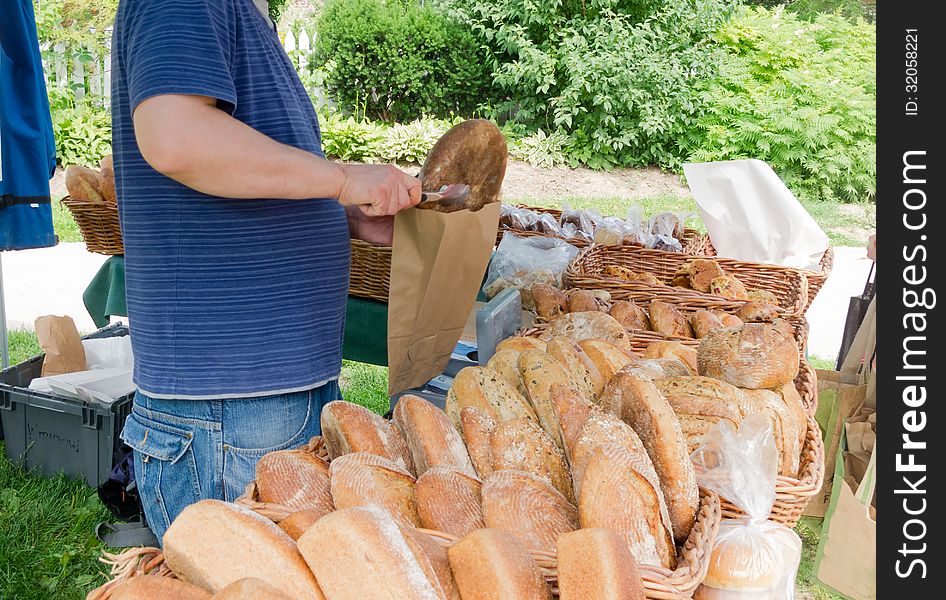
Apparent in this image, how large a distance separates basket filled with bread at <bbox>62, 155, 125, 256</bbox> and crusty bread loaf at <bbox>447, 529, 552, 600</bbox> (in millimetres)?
2635

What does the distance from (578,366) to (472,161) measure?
73 cm

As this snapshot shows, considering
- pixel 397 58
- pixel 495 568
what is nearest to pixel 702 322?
pixel 495 568

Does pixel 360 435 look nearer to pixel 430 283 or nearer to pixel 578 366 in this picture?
pixel 578 366

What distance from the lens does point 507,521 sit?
980mm

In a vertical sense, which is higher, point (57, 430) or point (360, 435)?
point (360, 435)

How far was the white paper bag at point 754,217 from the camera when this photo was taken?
3.15m

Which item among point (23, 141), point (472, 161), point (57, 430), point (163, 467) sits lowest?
point (57, 430)

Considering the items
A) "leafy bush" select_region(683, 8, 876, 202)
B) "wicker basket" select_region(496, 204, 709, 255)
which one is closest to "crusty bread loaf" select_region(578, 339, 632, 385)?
"wicker basket" select_region(496, 204, 709, 255)

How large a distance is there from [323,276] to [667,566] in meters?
0.96

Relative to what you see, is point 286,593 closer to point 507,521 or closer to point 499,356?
point 507,521

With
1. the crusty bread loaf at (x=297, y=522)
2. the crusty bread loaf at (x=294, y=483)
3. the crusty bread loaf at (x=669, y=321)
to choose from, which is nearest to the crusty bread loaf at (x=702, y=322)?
the crusty bread loaf at (x=669, y=321)

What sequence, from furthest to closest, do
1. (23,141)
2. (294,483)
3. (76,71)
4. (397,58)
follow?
(397,58), (76,71), (23,141), (294,483)

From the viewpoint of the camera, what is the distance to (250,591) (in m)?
0.77
